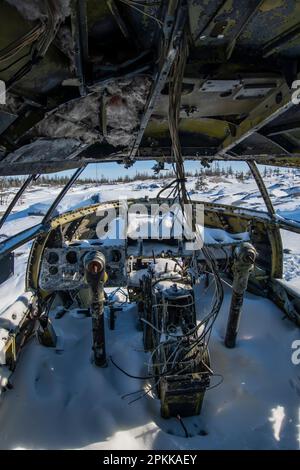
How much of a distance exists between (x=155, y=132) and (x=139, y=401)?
2.75m

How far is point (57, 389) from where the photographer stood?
3.10m

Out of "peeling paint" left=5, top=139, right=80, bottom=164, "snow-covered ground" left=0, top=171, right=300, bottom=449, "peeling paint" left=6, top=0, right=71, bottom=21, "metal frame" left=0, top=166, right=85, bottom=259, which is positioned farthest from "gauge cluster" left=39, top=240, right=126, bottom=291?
"peeling paint" left=6, top=0, right=71, bottom=21

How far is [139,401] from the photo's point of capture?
2.99 meters

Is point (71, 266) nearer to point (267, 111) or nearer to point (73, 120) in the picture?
point (73, 120)

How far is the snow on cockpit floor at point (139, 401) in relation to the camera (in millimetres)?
2572

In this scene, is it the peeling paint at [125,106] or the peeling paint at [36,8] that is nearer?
the peeling paint at [36,8]

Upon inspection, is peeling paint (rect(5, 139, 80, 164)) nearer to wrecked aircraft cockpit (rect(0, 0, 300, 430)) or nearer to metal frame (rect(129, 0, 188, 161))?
wrecked aircraft cockpit (rect(0, 0, 300, 430))

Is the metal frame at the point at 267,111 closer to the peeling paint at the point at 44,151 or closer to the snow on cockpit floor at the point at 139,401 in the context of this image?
the peeling paint at the point at 44,151

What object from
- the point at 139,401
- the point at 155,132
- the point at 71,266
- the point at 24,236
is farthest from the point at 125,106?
the point at 139,401

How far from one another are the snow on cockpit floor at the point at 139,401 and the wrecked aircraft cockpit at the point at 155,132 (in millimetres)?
154

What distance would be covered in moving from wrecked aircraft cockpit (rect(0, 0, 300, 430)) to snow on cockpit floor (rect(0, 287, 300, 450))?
0.15 meters

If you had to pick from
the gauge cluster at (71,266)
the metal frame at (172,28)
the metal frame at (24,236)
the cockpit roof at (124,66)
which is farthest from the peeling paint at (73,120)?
the gauge cluster at (71,266)
